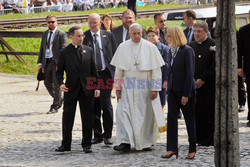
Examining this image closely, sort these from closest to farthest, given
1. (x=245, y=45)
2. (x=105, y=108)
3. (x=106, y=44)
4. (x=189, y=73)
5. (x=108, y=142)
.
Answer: (x=189, y=73)
(x=108, y=142)
(x=105, y=108)
(x=106, y=44)
(x=245, y=45)

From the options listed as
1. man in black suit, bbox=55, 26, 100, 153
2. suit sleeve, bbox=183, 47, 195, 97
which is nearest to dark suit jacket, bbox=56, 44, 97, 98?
man in black suit, bbox=55, 26, 100, 153

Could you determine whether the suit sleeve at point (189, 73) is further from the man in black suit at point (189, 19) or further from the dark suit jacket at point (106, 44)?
the man in black suit at point (189, 19)

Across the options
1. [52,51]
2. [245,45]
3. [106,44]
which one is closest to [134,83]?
[106,44]

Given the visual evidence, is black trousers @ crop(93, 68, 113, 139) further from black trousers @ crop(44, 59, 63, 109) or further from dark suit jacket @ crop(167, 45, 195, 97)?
black trousers @ crop(44, 59, 63, 109)

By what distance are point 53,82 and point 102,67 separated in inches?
140

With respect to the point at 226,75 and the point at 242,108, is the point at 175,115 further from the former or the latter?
the point at 242,108

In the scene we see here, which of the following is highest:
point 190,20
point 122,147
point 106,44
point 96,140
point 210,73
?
point 190,20

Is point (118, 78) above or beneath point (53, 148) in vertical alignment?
above

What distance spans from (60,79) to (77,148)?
1117 millimetres

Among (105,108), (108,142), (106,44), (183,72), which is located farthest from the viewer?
(106,44)

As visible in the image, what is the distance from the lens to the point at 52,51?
39.8ft

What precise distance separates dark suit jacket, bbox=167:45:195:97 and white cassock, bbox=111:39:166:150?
Result: 497 millimetres

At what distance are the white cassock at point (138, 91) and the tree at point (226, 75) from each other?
10.3 ft

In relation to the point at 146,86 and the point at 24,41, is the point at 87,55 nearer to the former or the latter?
the point at 146,86
